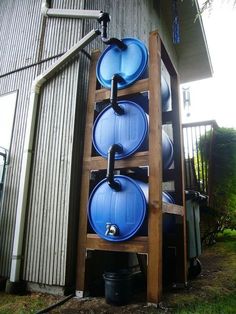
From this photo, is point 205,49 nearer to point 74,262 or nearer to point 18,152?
point 18,152

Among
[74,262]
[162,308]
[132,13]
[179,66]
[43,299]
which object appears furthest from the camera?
[179,66]

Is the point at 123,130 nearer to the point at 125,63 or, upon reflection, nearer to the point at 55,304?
the point at 125,63

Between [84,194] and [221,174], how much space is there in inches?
182

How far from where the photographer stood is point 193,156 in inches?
282

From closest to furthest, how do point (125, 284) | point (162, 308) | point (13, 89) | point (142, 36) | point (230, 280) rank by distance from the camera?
point (162, 308), point (125, 284), point (230, 280), point (13, 89), point (142, 36)

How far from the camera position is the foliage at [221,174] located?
22.7 feet

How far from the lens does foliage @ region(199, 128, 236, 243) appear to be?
Result: 6926mm

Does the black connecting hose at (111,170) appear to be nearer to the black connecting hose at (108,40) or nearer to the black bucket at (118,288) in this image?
the black bucket at (118,288)

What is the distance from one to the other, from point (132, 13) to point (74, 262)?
5499mm

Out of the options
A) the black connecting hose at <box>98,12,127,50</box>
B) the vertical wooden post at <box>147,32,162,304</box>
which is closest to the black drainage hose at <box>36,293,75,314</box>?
the vertical wooden post at <box>147,32,162,304</box>

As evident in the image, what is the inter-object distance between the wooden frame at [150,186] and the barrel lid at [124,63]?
0.36 feet

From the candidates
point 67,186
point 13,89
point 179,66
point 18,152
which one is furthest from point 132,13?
point 179,66

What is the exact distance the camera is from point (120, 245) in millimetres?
3295

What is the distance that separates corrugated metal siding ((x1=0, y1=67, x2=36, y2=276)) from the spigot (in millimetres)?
1657
